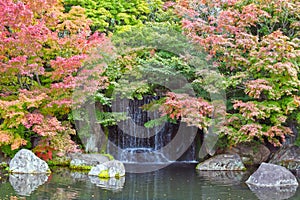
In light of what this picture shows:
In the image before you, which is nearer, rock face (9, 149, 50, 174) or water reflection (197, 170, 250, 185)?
water reflection (197, 170, 250, 185)

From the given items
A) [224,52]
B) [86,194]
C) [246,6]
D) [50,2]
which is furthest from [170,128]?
[86,194]

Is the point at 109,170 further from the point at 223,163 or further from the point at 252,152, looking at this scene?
the point at 252,152

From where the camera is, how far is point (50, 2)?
44.4ft

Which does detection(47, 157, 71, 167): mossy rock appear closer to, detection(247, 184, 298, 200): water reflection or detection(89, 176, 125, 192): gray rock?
detection(89, 176, 125, 192): gray rock

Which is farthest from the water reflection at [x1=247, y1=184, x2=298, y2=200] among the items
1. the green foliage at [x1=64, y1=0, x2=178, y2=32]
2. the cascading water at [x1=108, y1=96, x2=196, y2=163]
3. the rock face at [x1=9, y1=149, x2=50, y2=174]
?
the green foliage at [x1=64, y1=0, x2=178, y2=32]

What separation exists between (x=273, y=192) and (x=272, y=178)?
0.82 meters

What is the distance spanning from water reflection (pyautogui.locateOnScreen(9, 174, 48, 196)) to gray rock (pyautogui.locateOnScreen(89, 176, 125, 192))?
1.28m

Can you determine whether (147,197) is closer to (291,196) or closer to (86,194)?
(86,194)

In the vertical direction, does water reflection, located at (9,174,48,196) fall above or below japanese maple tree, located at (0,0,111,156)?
below

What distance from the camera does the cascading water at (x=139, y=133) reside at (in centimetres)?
1509

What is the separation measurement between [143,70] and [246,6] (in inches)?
153

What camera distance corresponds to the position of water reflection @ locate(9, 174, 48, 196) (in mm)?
8941

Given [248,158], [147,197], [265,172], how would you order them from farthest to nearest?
1. [248,158]
2. [265,172]
3. [147,197]

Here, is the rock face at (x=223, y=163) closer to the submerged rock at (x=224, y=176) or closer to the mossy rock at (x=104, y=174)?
the submerged rock at (x=224, y=176)
